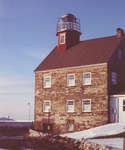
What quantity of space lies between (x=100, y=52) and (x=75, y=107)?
23.5 ft

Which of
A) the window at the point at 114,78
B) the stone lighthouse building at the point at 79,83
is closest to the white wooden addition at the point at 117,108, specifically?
the stone lighthouse building at the point at 79,83

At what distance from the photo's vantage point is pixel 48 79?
37.6 metres

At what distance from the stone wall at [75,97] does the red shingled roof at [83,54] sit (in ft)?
2.70

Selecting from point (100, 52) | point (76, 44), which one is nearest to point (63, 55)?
point (76, 44)

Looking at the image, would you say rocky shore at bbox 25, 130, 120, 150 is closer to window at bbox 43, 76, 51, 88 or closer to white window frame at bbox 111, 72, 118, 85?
white window frame at bbox 111, 72, 118, 85

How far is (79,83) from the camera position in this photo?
34375mm

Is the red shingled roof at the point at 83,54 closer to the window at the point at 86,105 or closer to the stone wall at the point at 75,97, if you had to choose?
the stone wall at the point at 75,97

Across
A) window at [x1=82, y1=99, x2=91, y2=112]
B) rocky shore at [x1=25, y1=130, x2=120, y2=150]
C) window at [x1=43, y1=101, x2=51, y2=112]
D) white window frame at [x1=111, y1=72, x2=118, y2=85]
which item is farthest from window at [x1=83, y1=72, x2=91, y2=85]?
rocky shore at [x1=25, y1=130, x2=120, y2=150]

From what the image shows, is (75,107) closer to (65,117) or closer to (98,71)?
(65,117)

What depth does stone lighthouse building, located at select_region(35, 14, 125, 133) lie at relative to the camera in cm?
3247

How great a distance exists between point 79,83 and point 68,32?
939 cm

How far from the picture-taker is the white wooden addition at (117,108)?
102ft

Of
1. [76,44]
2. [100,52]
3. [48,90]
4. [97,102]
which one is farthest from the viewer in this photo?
[76,44]

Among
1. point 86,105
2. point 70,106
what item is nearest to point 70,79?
point 70,106
